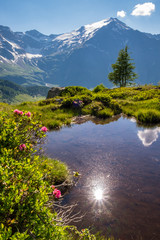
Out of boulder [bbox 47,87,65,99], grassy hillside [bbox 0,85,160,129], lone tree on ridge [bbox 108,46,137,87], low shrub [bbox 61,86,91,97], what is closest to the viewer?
grassy hillside [bbox 0,85,160,129]

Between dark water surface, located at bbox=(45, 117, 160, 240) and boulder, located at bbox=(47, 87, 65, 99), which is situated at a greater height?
boulder, located at bbox=(47, 87, 65, 99)

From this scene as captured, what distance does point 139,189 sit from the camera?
17.4 feet

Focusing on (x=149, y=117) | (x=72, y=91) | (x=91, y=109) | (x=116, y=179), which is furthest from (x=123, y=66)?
(x=116, y=179)

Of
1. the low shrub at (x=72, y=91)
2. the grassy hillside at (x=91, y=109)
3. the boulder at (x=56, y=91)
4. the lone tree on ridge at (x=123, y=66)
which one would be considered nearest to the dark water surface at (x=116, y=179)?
Result: the grassy hillside at (x=91, y=109)

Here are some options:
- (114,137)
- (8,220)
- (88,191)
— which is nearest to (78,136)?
(114,137)

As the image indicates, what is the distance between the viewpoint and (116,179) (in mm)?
5910

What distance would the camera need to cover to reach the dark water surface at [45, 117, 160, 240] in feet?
13.8

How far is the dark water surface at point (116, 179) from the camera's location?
166 inches

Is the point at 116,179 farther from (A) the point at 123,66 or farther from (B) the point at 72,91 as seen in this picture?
(A) the point at 123,66

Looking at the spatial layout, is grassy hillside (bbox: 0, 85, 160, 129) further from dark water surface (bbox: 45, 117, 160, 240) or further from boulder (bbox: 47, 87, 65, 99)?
boulder (bbox: 47, 87, 65, 99)

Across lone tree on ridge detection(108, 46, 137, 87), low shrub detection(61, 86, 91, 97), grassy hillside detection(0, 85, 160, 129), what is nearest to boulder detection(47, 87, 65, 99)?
low shrub detection(61, 86, 91, 97)

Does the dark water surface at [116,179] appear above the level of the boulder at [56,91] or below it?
below

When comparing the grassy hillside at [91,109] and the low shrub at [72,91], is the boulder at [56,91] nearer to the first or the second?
the low shrub at [72,91]

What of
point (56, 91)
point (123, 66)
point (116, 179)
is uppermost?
point (123, 66)
